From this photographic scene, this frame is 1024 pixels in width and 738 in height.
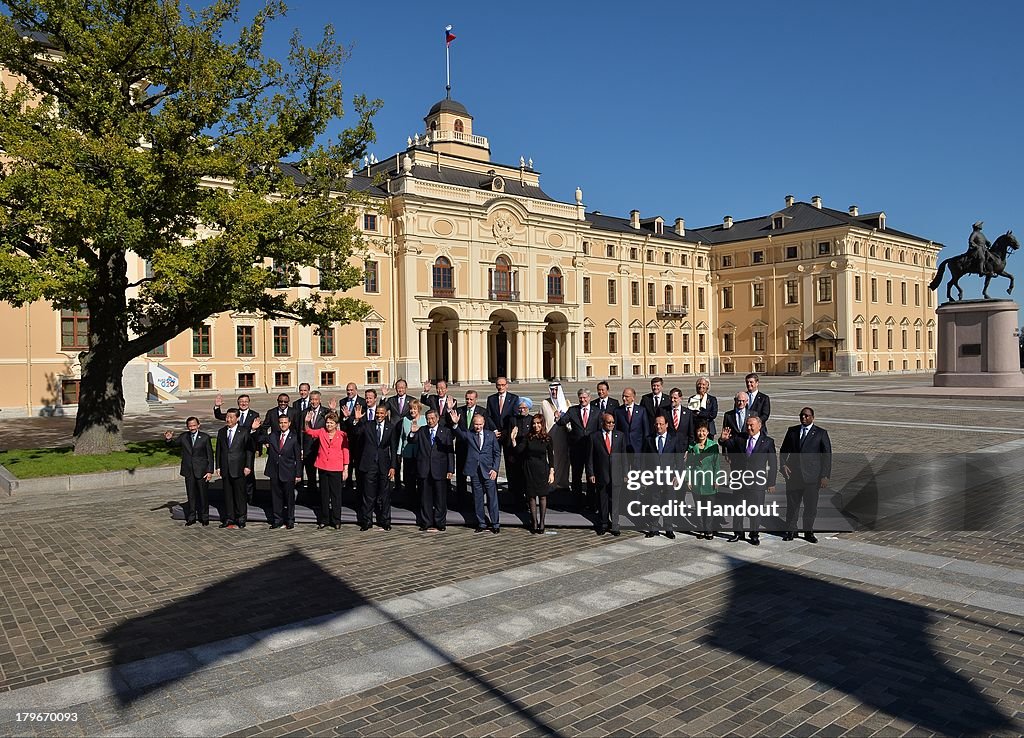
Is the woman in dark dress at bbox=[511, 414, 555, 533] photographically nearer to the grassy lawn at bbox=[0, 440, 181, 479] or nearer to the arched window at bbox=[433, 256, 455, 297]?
the grassy lawn at bbox=[0, 440, 181, 479]

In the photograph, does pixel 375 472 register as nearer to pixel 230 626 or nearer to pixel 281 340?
pixel 230 626

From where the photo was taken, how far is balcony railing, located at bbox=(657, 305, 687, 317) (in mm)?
69000

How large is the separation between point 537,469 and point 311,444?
3604 millimetres

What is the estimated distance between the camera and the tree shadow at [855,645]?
16.3ft

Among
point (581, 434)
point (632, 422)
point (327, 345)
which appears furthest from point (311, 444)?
point (327, 345)

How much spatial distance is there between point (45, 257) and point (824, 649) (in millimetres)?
13856

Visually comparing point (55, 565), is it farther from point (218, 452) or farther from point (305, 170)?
point (305, 170)

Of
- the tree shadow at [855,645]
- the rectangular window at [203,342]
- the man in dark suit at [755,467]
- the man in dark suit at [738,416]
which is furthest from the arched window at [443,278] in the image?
the tree shadow at [855,645]

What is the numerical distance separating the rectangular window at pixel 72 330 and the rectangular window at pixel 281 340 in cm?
1402

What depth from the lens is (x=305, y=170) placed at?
16.7m

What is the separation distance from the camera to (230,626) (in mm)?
6660

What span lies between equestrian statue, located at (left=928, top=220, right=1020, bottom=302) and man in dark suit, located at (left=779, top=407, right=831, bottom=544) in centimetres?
3014

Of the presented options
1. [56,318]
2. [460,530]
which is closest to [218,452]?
[460,530]

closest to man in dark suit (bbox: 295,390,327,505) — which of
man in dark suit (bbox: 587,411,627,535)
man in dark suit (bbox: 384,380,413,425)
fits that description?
man in dark suit (bbox: 384,380,413,425)
